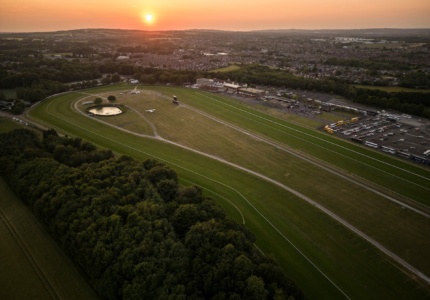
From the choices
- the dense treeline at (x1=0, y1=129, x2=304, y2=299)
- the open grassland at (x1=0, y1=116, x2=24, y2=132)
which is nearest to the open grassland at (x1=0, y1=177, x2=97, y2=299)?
the dense treeline at (x1=0, y1=129, x2=304, y2=299)

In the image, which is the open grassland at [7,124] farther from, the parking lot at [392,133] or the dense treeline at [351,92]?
the dense treeline at [351,92]

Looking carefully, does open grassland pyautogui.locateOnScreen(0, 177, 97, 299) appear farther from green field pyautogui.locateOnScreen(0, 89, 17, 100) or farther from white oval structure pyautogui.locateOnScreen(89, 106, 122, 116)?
green field pyautogui.locateOnScreen(0, 89, 17, 100)

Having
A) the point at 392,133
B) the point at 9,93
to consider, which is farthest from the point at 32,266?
the point at 9,93

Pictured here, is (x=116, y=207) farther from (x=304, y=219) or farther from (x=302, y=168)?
(x=302, y=168)

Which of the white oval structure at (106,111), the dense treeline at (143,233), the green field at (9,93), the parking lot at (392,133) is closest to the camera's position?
the dense treeline at (143,233)

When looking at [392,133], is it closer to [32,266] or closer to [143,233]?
[143,233]

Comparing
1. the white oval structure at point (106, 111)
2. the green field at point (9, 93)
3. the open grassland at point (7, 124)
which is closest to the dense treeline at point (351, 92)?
the white oval structure at point (106, 111)

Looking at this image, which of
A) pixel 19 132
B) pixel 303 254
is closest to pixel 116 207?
pixel 303 254
